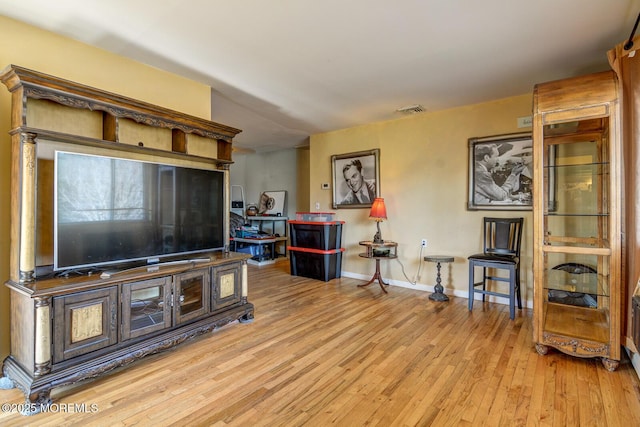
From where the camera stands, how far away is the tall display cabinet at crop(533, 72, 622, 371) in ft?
7.39

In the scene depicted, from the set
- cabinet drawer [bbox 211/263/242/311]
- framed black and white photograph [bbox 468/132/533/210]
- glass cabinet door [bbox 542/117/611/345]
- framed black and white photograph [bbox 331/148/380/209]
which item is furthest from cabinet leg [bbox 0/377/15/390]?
framed black and white photograph [bbox 468/132/533/210]

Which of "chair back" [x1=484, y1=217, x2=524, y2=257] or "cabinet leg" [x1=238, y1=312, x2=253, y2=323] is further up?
"chair back" [x1=484, y1=217, x2=524, y2=257]

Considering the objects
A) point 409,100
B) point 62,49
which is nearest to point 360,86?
point 409,100

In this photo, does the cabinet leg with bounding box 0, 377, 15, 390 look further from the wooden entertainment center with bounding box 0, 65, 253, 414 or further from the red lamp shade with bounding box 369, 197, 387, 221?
the red lamp shade with bounding box 369, 197, 387, 221

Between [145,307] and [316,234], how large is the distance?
2.97 metres

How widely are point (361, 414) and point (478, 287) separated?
2894 millimetres

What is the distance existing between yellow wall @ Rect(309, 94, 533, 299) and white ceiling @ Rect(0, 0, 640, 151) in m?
0.43

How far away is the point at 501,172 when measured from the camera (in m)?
3.86

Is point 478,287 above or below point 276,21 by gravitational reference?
below

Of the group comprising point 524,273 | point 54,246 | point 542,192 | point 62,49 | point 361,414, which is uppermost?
point 62,49

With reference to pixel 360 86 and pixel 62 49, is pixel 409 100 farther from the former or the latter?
pixel 62 49

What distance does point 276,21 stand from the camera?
88.5 inches

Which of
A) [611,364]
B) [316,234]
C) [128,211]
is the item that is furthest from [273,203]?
[611,364]

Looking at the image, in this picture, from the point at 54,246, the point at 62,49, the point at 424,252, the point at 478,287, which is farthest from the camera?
the point at 424,252
